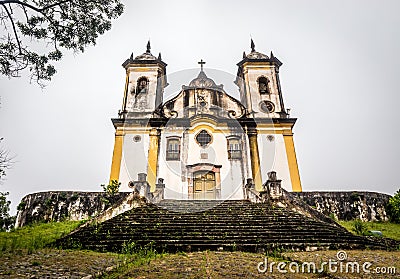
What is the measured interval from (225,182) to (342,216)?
5540mm

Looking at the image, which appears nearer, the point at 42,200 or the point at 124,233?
the point at 124,233

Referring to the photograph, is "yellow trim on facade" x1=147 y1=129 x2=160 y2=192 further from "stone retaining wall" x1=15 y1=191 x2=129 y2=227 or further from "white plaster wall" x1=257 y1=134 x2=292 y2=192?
"white plaster wall" x1=257 y1=134 x2=292 y2=192

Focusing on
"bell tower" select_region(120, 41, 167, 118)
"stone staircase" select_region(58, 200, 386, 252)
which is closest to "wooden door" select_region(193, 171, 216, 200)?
"bell tower" select_region(120, 41, 167, 118)

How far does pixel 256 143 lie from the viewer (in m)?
16.8

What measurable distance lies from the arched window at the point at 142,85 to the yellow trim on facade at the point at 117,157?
352 cm

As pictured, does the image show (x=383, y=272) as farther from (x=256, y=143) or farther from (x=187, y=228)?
(x=256, y=143)

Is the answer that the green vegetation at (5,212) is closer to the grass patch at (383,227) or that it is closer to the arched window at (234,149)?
the arched window at (234,149)

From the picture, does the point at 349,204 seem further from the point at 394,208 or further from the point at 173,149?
the point at 173,149

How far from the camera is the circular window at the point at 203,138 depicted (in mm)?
16516

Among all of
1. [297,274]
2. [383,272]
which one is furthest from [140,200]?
[383,272]

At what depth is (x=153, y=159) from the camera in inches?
630

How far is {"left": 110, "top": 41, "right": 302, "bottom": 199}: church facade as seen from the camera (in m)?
15.5

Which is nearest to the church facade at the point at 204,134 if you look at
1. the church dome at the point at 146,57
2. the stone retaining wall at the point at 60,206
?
the church dome at the point at 146,57

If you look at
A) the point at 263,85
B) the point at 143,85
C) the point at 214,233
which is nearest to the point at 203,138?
the point at 143,85
